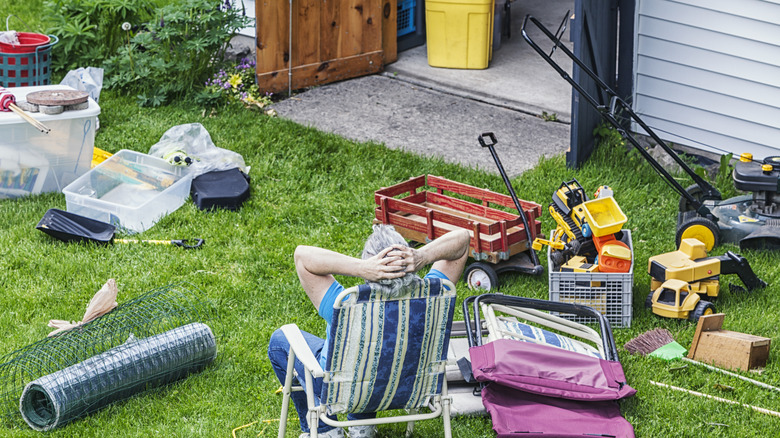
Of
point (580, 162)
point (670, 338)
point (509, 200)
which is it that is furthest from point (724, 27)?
point (670, 338)

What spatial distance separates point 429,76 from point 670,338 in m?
5.50

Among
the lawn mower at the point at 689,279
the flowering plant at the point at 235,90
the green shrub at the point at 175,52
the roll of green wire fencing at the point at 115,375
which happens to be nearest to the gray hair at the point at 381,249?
the roll of green wire fencing at the point at 115,375

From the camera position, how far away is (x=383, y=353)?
3.71m

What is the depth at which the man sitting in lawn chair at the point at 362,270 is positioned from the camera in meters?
Answer: 3.57

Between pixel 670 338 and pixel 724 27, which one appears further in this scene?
pixel 724 27

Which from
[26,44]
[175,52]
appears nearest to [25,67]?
[26,44]

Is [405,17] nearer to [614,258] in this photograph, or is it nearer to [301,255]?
[614,258]

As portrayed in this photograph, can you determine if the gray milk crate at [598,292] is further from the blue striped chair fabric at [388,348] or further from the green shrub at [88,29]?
the green shrub at [88,29]

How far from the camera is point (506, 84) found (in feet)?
32.2

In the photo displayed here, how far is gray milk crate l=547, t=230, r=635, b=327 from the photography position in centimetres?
529

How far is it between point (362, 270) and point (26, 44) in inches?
252

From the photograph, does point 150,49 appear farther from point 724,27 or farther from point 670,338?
point 670,338

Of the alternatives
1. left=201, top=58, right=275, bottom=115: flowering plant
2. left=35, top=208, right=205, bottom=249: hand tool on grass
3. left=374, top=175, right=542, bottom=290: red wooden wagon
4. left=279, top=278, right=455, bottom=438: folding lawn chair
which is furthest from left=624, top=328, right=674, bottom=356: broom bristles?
left=201, top=58, right=275, bottom=115: flowering plant

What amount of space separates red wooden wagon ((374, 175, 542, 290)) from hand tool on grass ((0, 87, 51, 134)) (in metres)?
2.49
